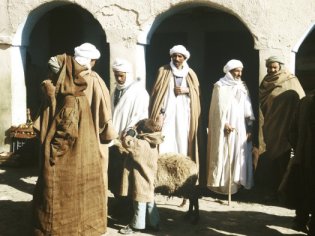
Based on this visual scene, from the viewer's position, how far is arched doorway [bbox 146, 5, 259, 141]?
9703 mm

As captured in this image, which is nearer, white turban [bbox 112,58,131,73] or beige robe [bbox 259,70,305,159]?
white turban [bbox 112,58,131,73]

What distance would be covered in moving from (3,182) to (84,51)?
10.6 ft

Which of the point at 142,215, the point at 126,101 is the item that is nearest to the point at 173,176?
the point at 142,215

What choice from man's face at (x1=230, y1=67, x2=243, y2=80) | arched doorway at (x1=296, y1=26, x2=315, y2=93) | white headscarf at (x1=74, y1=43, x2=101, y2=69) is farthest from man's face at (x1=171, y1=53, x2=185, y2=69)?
arched doorway at (x1=296, y1=26, x2=315, y2=93)

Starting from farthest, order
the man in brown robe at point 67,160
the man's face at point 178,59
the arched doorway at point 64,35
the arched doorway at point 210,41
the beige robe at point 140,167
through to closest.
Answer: the arched doorway at point 64,35
the arched doorway at point 210,41
the man's face at point 178,59
the beige robe at point 140,167
the man in brown robe at point 67,160

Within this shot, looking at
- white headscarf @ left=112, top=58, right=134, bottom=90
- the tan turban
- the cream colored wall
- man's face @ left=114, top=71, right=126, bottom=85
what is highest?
the cream colored wall

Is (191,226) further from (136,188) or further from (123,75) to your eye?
(123,75)

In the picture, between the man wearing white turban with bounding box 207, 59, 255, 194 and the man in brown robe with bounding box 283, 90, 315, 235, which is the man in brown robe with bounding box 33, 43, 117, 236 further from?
the man wearing white turban with bounding box 207, 59, 255, 194

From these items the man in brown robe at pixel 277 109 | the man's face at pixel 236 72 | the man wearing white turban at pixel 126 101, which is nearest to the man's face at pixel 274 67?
the man in brown robe at pixel 277 109

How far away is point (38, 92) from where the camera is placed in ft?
32.0

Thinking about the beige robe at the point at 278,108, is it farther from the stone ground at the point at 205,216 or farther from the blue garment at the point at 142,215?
the blue garment at the point at 142,215

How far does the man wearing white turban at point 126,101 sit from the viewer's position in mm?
5785

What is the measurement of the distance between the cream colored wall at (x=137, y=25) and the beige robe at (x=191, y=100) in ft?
3.41

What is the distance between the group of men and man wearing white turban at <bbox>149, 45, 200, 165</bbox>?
0.05 feet
